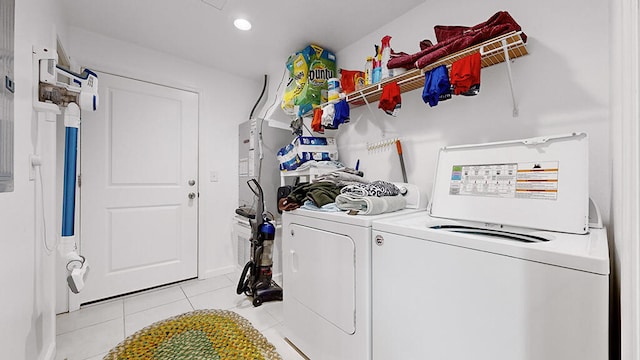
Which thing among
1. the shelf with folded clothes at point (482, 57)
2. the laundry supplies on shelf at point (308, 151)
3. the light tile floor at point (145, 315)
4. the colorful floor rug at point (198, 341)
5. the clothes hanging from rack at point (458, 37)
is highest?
the clothes hanging from rack at point (458, 37)

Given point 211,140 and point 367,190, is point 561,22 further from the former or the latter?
point 211,140

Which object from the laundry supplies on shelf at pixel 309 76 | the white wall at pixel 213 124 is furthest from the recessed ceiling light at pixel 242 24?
the white wall at pixel 213 124

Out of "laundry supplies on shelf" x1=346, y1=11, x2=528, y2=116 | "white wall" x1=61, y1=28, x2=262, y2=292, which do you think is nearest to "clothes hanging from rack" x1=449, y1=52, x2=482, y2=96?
"laundry supplies on shelf" x1=346, y1=11, x2=528, y2=116

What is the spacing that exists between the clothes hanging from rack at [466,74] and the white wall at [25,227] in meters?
1.83

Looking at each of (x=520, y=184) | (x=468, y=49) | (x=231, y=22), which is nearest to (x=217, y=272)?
(x=231, y=22)

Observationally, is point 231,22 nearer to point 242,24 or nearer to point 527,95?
point 242,24

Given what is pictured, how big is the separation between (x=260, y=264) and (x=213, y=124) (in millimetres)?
1687

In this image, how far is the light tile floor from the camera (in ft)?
5.43

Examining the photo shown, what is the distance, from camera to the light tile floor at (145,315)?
1.65 meters

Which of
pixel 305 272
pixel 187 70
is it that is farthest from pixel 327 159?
pixel 187 70

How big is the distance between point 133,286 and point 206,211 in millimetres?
946

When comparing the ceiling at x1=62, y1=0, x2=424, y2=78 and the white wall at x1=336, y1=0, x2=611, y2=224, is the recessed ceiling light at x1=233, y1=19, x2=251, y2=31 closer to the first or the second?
the ceiling at x1=62, y1=0, x2=424, y2=78

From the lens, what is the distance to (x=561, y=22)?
1.21 metres

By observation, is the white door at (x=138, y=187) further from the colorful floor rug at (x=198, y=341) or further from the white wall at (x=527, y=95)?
the white wall at (x=527, y=95)
